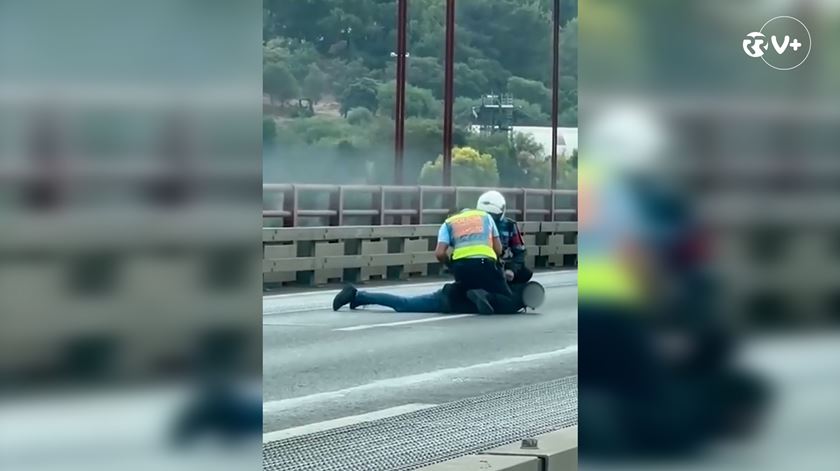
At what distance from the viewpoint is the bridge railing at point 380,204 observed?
24328mm

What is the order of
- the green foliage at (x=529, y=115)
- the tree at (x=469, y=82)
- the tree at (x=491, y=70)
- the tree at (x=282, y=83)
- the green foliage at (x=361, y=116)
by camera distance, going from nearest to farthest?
the tree at (x=282, y=83) → the green foliage at (x=361, y=116) → the tree at (x=469, y=82) → the tree at (x=491, y=70) → the green foliage at (x=529, y=115)

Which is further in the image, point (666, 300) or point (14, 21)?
point (666, 300)

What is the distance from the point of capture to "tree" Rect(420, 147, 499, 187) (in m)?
31.2

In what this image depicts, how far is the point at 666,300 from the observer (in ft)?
7.72

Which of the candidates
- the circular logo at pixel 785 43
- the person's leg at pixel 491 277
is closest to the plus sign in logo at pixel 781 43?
the circular logo at pixel 785 43

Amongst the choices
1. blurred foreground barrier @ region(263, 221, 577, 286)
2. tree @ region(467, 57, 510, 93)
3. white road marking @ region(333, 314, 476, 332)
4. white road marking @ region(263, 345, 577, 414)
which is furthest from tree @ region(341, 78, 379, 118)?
white road marking @ region(263, 345, 577, 414)

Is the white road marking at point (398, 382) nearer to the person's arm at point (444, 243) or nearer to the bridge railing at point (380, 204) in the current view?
the person's arm at point (444, 243)

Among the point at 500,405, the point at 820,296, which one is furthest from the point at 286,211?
the point at 820,296

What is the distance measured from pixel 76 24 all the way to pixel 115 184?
0.74 feet

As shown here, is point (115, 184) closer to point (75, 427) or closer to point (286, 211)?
point (75, 427)

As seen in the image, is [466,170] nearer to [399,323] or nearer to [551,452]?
[399,323]

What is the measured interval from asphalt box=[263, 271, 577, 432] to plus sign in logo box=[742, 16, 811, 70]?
257 inches

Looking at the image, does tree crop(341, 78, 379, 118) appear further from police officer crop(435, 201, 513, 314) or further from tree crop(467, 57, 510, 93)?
police officer crop(435, 201, 513, 314)

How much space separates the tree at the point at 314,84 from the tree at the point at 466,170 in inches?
116
